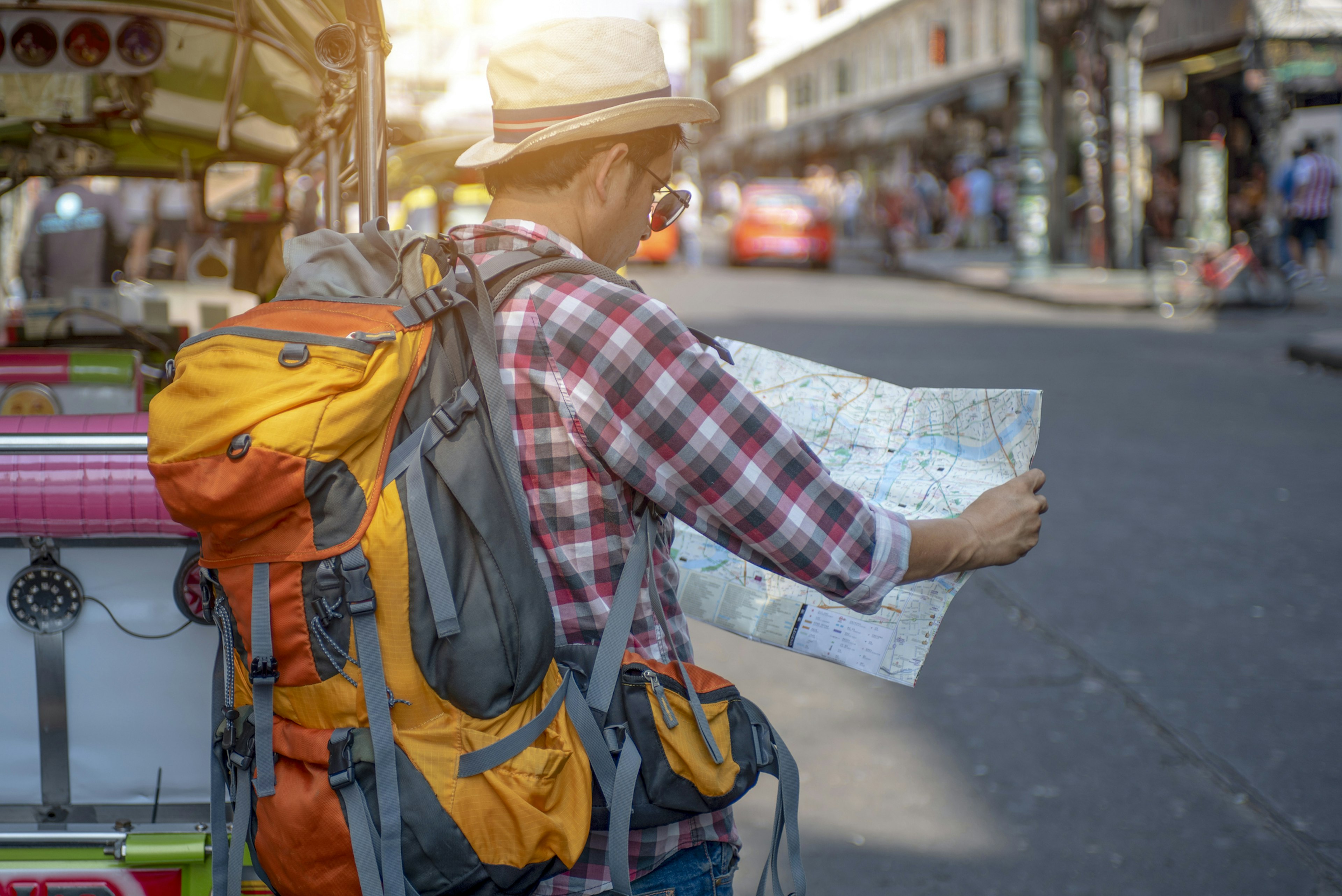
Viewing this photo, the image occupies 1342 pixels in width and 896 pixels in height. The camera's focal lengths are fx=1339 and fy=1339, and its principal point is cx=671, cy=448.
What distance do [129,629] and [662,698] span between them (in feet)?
3.44

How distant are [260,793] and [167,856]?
62 centimetres

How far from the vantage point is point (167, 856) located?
6.89 feet

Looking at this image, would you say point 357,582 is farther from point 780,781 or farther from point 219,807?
point 780,781

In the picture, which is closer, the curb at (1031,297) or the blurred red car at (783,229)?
the curb at (1031,297)

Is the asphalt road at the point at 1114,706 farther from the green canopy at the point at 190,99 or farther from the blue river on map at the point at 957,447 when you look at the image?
the green canopy at the point at 190,99

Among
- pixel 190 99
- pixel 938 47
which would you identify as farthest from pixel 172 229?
pixel 938 47

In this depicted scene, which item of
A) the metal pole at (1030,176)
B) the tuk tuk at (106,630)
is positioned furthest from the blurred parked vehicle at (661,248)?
the tuk tuk at (106,630)

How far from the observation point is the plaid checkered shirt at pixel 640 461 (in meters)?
A: 1.57

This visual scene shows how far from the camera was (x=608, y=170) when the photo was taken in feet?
5.71

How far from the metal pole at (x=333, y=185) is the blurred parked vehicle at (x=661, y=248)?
21.4 metres

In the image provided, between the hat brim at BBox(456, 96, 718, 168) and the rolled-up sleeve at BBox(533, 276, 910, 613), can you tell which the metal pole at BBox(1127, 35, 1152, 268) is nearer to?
the hat brim at BBox(456, 96, 718, 168)

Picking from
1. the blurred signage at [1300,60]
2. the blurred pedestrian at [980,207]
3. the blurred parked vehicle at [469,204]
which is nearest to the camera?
the blurred parked vehicle at [469,204]

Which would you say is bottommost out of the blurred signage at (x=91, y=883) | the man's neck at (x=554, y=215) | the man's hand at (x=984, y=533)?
the blurred signage at (x=91, y=883)

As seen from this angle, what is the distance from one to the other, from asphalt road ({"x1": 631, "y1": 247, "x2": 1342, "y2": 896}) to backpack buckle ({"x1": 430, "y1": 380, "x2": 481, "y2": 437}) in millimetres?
2152
